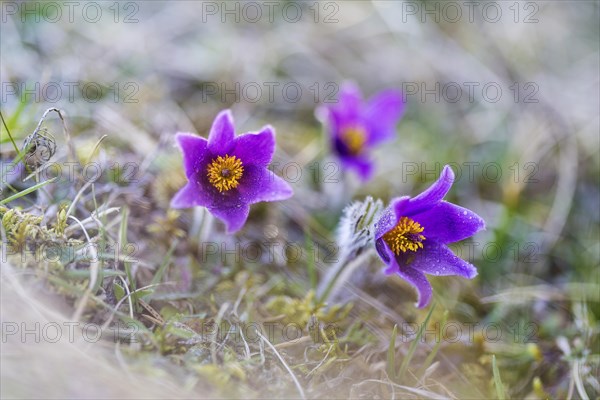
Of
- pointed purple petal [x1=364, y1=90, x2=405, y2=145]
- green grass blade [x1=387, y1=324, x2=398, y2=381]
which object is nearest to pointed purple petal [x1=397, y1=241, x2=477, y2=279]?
green grass blade [x1=387, y1=324, x2=398, y2=381]

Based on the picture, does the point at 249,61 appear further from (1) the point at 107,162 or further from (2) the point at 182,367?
(2) the point at 182,367

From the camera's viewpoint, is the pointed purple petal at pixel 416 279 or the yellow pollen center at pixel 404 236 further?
the yellow pollen center at pixel 404 236

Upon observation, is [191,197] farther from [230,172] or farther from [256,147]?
[256,147]

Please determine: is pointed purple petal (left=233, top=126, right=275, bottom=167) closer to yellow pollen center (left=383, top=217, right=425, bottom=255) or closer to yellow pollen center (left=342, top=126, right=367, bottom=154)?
yellow pollen center (left=383, top=217, right=425, bottom=255)

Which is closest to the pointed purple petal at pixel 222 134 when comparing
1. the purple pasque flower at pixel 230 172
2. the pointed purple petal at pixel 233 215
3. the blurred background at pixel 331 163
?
the purple pasque flower at pixel 230 172

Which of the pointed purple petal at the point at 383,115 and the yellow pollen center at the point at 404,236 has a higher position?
the pointed purple petal at the point at 383,115

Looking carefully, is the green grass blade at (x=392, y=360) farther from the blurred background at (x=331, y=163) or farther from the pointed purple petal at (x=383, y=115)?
the pointed purple petal at (x=383, y=115)

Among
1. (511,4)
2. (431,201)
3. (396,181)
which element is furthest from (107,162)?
(511,4)
